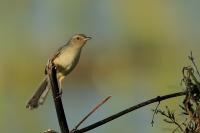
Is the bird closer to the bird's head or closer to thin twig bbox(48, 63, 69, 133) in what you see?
the bird's head

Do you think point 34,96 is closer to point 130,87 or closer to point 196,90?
point 196,90

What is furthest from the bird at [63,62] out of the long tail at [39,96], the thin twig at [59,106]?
the thin twig at [59,106]

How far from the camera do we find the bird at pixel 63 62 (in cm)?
101

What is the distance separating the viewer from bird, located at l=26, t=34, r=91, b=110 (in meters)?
1.01

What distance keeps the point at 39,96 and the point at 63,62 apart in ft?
0.37

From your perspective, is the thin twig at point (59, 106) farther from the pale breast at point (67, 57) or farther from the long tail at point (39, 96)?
the pale breast at point (67, 57)

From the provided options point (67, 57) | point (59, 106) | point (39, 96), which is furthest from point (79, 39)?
point (59, 106)

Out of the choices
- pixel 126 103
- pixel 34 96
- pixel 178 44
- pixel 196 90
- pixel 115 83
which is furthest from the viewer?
pixel 115 83

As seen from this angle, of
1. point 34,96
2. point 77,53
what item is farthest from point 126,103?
point 34,96

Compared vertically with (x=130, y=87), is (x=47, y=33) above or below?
above

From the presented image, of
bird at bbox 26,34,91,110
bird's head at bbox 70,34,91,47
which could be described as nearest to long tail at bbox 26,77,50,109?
bird at bbox 26,34,91,110

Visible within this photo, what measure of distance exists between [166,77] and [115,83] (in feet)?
1.09

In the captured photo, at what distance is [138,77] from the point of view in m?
2.23

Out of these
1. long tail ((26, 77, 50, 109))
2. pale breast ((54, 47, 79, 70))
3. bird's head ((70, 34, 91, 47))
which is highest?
bird's head ((70, 34, 91, 47))
